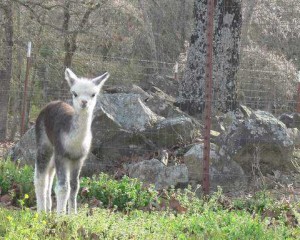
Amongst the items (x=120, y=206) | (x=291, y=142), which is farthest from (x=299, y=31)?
(x=120, y=206)

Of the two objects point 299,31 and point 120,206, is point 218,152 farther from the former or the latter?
point 299,31

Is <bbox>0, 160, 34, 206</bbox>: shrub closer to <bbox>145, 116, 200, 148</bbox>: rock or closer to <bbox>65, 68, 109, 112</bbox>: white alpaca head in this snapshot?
<bbox>65, 68, 109, 112</bbox>: white alpaca head

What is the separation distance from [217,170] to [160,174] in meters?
1.01

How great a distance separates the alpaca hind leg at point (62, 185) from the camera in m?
8.19

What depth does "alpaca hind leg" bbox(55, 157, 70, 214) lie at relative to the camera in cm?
819

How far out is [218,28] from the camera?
48.0 ft

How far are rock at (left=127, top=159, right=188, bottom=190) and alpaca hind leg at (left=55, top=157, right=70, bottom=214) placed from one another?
8.99ft

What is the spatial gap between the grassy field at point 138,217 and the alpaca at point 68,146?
1.36 feet

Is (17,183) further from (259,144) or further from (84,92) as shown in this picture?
(259,144)

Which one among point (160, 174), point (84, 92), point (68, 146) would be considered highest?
point (84, 92)

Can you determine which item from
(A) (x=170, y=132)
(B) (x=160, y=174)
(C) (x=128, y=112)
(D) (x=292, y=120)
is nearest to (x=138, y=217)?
(B) (x=160, y=174)

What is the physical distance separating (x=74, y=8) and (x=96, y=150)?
11.9 metres

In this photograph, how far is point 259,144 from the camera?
37.5ft

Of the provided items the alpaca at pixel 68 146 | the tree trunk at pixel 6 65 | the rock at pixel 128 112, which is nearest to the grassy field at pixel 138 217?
the alpaca at pixel 68 146
